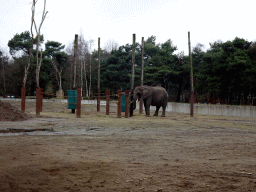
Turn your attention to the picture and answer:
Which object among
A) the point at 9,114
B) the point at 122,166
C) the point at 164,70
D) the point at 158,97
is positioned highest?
the point at 164,70

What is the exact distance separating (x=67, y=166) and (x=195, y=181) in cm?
201

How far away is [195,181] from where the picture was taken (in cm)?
441

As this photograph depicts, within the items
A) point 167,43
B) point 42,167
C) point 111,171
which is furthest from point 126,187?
point 167,43

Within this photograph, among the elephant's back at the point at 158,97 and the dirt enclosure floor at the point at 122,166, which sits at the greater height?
the elephant's back at the point at 158,97

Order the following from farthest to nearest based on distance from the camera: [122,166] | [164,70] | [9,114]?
[164,70] → [9,114] → [122,166]

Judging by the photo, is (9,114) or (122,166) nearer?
(122,166)

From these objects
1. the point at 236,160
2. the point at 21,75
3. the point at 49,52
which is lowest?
the point at 236,160

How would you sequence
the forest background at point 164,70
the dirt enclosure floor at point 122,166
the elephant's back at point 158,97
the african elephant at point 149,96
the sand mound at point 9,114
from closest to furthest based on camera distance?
the dirt enclosure floor at point 122,166
the sand mound at point 9,114
the african elephant at point 149,96
the elephant's back at point 158,97
the forest background at point 164,70

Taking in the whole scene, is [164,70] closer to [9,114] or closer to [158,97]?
[158,97]

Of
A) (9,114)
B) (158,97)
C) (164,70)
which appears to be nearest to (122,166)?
(9,114)

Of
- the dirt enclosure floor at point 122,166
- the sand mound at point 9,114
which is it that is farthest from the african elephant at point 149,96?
the dirt enclosure floor at point 122,166

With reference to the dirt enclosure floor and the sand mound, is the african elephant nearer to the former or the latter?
the sand mound

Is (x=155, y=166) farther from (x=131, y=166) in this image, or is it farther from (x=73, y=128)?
(x=73, y=128)

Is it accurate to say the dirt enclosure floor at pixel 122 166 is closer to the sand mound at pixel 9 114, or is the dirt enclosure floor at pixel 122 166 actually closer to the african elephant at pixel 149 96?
the sand mound at pixel 9 114
